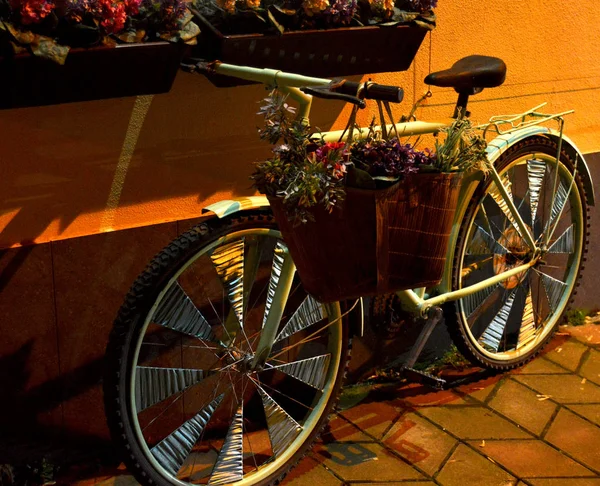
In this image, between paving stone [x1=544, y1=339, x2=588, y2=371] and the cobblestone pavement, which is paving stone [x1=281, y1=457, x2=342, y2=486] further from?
paving stone [x1=544, y1=339, x2=588, y2=371]

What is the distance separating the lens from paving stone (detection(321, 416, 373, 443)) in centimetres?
444

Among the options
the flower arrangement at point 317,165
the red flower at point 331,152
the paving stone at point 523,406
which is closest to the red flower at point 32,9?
the flower arrangement at point 317,165

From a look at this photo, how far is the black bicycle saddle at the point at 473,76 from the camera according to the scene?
4035 mm

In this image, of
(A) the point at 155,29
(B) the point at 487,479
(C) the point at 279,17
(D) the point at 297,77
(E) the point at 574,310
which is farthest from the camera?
(E) the point at 574,310

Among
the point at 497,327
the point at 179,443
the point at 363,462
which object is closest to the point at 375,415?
the point at 363,462

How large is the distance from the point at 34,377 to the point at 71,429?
1.00ft

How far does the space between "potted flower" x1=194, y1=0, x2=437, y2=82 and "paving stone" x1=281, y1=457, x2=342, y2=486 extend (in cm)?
169

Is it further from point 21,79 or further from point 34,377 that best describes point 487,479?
point 21,79

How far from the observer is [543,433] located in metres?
4.51

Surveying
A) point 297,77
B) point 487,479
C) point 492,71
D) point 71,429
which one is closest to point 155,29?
point 297,77

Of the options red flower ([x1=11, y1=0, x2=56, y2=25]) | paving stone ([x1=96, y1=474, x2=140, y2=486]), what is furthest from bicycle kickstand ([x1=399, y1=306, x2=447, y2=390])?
red flower ([x1=11, y1=0, x2=56, y2=25])

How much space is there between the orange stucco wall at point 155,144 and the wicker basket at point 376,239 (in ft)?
3.05

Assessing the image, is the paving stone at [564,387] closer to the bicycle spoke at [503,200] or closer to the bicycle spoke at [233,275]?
the bicycle spoke at [503,200]

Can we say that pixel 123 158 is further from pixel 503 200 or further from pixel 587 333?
pixel 587 333
